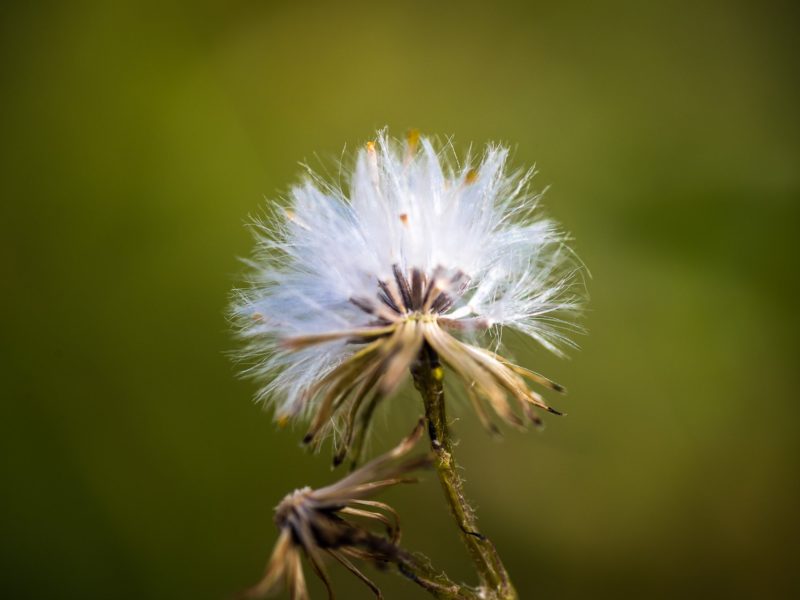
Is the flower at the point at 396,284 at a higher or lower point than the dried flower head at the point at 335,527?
higher

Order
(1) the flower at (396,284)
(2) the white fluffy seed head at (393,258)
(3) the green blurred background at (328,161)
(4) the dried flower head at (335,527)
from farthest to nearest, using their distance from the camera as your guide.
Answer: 1. (3) the green blurred background at (328,161)
2. (2) the white fluffy seed head at (393,258)
3. (1) the flower at (396,284)
4. (4) the dried flower head at (335,527)

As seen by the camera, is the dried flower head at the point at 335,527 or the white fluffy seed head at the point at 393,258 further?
the white fluffy seed head at the point at 393,258

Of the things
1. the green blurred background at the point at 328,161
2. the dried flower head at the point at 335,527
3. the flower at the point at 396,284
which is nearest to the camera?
the dried flower head at the point at 335,527

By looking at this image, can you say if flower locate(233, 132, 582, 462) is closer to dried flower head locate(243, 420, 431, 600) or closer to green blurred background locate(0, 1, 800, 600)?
dried flower head locate(243, 420, 431, 600)

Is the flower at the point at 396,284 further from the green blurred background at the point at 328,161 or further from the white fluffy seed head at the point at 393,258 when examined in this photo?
the green blurred background at the point at 328,161

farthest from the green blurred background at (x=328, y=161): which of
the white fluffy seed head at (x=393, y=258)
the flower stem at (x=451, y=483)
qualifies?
the flower stem at (x=451, y=483)

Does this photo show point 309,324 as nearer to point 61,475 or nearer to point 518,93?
point 61,475
